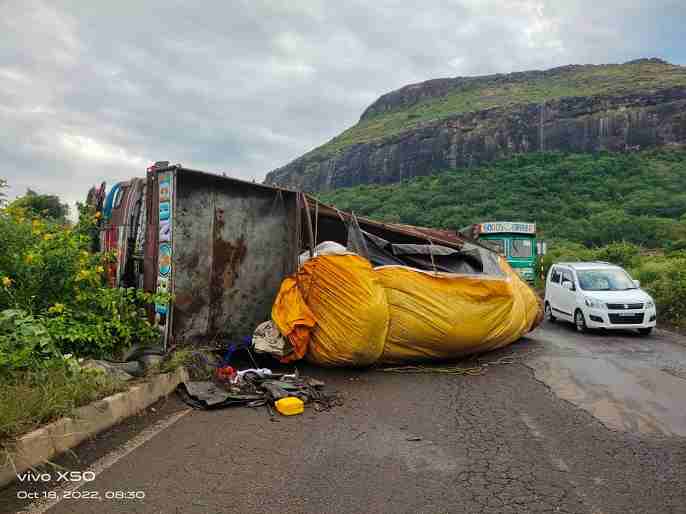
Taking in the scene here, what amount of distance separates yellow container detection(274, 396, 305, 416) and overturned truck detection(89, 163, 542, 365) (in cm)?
160

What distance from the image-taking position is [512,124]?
66.4 meters

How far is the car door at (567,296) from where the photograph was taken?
1198cm

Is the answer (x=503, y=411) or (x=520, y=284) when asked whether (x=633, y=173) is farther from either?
(x=503, y=411)

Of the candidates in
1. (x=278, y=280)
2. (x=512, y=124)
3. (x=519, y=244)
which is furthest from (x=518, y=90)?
(x=278, y=280)

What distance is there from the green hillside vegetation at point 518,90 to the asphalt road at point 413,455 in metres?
67.6

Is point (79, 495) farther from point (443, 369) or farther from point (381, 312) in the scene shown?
point (443, 369)

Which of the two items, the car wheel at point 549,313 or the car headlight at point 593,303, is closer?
the car headlight at point 593,303

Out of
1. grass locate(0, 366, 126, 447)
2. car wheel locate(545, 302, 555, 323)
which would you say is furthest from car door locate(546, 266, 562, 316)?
grass locate(0, 366, 126, 447)

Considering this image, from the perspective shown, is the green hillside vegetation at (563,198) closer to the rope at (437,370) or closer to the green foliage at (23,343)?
the rope at (437,370)

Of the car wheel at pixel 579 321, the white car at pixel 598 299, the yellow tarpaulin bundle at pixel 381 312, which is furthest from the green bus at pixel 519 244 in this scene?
the yellow tarpaulin bundle at pixel 381 312

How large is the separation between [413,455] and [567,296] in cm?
986

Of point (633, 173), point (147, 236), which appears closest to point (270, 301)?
point (147, 236)

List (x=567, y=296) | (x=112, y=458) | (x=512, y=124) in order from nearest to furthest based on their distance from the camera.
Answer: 1. (x=112, y=458)
2. (x=567, y=296)
3. (x=512, y=124)

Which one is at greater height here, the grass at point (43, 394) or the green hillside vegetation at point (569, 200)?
the green hillside vegetation at point (569, 200)
